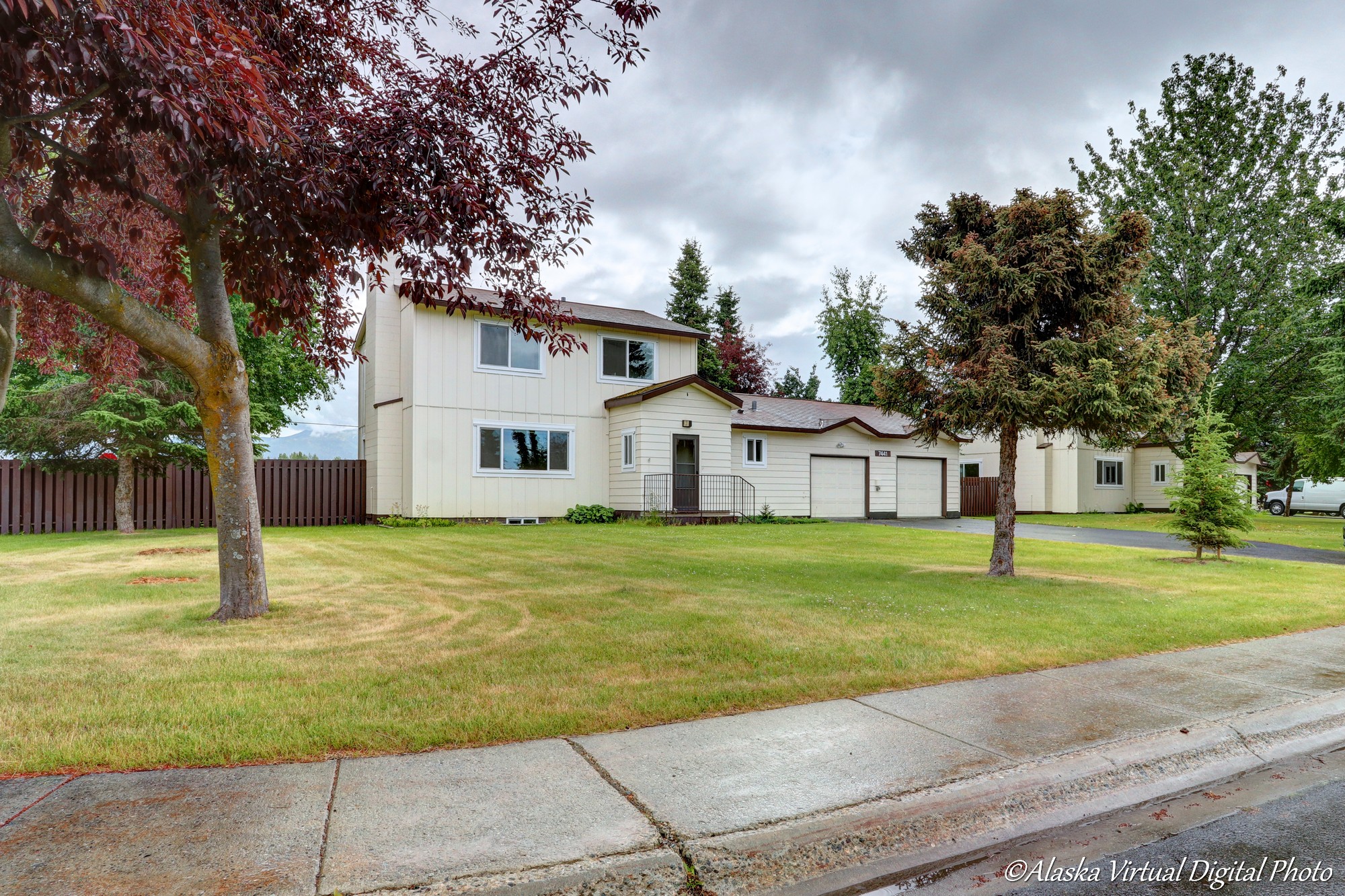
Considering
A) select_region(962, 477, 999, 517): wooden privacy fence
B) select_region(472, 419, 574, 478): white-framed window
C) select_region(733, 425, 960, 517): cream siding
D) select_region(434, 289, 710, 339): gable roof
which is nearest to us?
select_region(472, 419, 574, 478): white-framed window

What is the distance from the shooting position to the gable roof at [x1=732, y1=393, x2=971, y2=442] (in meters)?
24.1

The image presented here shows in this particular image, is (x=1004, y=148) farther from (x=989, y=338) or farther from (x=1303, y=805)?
(x=1303, y=805)

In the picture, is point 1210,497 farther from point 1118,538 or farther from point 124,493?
point 124,493

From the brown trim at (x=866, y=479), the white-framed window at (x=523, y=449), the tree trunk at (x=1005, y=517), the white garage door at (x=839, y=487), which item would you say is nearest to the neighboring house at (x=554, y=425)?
the white-framed window at (x=523, y=449)

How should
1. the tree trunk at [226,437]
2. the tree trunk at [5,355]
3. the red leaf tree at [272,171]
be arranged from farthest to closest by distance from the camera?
the tree trunk at [226,437], the tree trunk at [5,355], the red leaf tree at [272,171]

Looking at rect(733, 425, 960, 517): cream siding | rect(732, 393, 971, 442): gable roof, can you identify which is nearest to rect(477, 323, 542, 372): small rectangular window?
rect(732, 393, 971, 442): gable roof

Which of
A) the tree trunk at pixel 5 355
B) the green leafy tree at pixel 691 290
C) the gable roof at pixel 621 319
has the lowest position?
the tree trunk at pixel 5 355

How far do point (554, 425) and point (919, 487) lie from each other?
1398 cm

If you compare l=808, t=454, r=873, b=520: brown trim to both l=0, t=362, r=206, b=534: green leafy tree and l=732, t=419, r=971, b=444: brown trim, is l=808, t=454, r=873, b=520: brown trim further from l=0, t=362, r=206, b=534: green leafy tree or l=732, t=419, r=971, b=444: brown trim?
l=0, t=362, r=206, b=534: green leafy tree

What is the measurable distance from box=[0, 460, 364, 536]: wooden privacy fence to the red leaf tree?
500 inches

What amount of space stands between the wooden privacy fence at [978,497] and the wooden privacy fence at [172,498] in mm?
22698

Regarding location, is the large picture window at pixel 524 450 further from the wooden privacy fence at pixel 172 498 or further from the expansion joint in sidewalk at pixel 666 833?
the expansion joint in sidewalk at pixel 666 833

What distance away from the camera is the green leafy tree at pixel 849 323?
4728 cm

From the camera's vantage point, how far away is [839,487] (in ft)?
84.1
